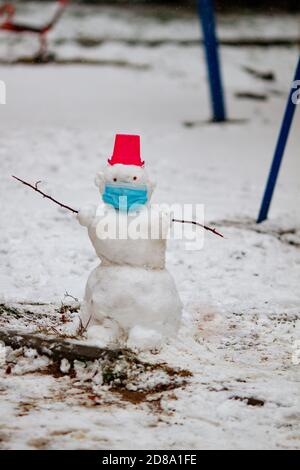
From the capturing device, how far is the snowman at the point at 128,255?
145 inches

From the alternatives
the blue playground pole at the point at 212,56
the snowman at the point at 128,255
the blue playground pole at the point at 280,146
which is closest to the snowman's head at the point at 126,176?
the snowman at the point at 128,255

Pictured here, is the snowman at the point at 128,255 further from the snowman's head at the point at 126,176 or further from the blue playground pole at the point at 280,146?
the blue playground pole at the point at 280,146

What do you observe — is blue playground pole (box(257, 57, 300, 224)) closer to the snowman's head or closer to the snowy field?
the snowy field

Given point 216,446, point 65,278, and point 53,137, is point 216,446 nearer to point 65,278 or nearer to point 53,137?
point 65,278

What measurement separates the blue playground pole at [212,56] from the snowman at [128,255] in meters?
6.01

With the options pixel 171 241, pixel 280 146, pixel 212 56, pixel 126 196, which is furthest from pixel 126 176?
pixel 212 56

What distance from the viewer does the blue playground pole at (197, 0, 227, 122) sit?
9172mm

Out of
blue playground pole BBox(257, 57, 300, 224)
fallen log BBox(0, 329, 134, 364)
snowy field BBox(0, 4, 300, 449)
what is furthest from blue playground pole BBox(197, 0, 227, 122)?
fallen log BBox(0, 329, 134, 364)

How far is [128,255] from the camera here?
371 centimetres

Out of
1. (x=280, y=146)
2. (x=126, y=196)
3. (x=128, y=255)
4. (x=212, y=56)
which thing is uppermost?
(x=212, y=56)

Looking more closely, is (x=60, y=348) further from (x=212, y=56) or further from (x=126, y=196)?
(x=212, y=56)

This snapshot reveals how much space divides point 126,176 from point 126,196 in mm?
111
